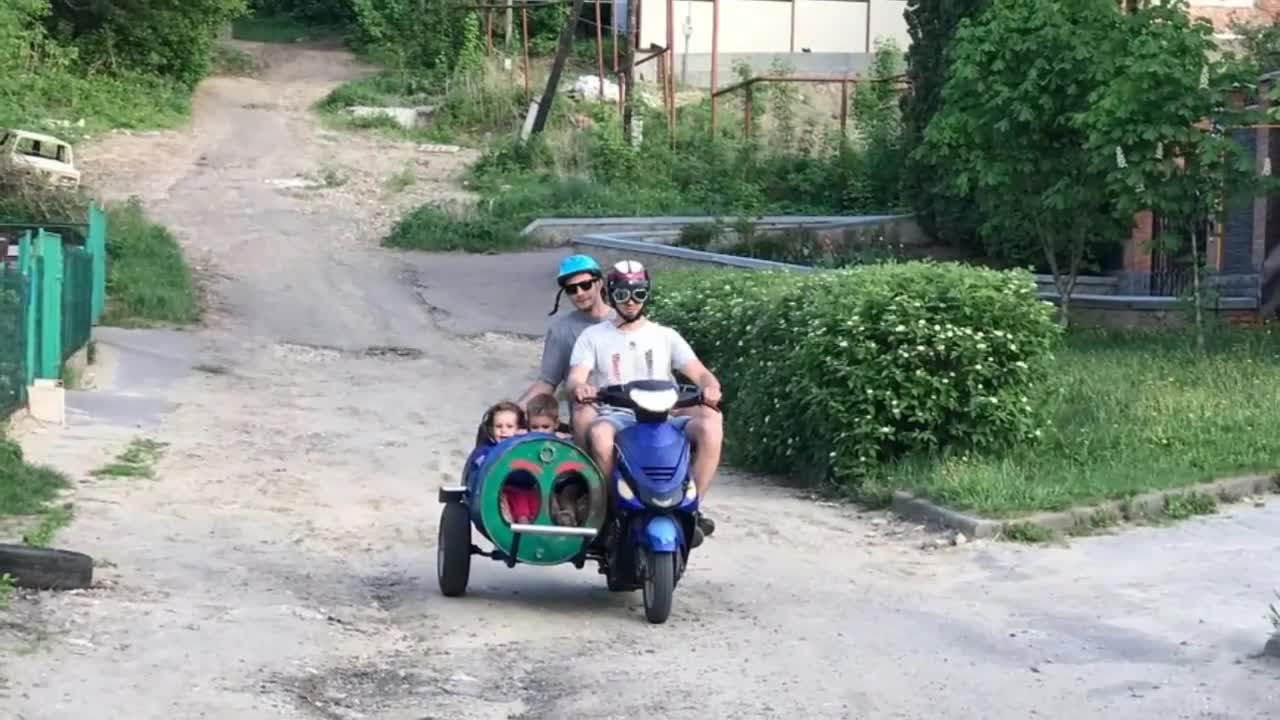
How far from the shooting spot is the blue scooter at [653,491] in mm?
8297

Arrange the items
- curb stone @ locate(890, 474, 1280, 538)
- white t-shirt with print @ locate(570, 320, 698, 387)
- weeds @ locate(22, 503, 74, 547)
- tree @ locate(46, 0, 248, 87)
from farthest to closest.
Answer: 1. tree @ locate(46, 0, 248, 87)
2. curb stone @ locate(890, 474, 1280, 538)
3. weeds @ locate(22, 503, 74, 547)
4. white t-shirt with print @ locate(570, 320, 698, 387)

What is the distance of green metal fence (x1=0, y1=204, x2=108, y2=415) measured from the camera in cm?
1380

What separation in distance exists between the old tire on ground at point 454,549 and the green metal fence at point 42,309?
5.85 m

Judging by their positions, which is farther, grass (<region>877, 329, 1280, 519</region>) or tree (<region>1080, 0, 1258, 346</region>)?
tree (<region>1080, 0, 1258, 346</region>)

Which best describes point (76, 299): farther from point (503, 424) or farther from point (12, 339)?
point (503, 424)

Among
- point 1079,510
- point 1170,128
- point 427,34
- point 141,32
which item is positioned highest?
point 427,34

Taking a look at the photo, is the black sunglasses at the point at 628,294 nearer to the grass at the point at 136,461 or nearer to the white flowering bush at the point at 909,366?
the white flowering bush at the point at 909,366

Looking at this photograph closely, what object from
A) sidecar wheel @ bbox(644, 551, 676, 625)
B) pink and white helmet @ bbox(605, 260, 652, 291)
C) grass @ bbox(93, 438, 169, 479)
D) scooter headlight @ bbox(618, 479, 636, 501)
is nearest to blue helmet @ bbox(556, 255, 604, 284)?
pink and white helmet @ bbox(605, 260, 652, 291)

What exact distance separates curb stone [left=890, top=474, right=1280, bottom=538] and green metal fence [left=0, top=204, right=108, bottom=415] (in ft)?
22.4

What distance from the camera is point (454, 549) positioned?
8.87m

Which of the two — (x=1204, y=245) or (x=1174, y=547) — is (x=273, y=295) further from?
(x=1174, y=547)

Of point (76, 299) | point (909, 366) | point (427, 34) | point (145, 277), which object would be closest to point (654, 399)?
point (909, 366)

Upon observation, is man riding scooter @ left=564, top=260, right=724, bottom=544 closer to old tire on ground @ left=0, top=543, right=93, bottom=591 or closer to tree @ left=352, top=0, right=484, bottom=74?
old tire on ground @ left=0, top=543, right=93, bottom=591

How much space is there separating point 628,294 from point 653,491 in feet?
3.54
